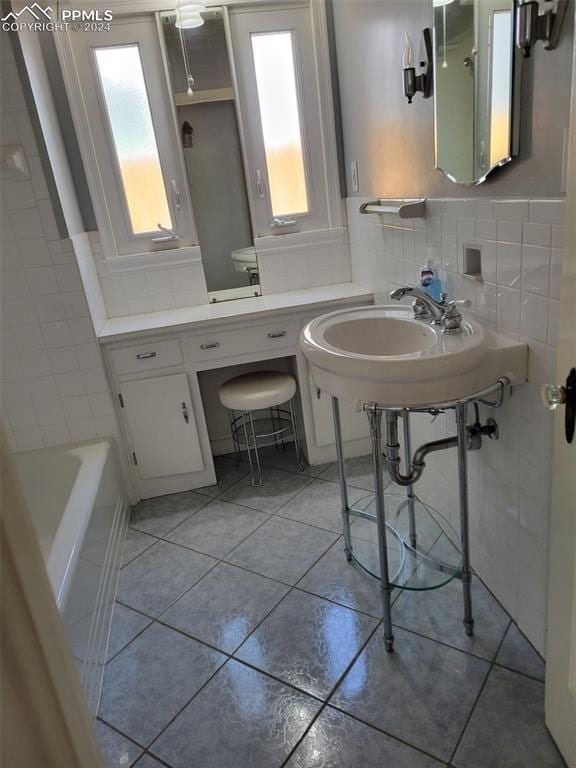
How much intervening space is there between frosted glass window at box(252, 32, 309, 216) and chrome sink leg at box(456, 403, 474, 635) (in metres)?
1.60

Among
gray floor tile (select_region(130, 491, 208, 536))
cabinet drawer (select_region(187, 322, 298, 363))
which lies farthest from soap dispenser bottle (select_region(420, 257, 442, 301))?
gray floor tile (select_region(130, 491, 208, 536))

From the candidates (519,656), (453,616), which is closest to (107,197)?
(453,616)

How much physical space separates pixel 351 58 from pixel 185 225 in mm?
1038

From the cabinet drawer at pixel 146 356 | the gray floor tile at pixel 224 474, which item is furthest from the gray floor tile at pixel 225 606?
the cabinet drawer at pixel 146 356

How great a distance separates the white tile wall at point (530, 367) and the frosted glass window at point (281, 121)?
0.89 metres

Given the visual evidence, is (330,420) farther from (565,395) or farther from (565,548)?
(565,395)

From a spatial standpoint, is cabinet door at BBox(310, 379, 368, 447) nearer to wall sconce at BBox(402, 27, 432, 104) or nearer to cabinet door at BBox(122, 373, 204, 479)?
cabinet door at BBox(122, 373, 204, 479)

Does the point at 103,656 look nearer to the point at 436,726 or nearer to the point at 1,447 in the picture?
the point at 436,726

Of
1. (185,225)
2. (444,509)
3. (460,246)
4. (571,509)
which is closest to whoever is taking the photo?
(571,509)

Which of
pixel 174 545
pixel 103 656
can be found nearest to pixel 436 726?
pixel 103 656

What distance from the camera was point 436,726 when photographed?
125cm

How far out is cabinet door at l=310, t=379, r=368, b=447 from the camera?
96.3 inches

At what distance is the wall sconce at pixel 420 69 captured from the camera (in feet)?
4.94

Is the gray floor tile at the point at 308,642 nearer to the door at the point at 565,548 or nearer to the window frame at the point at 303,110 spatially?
the door at the point at 565,548
